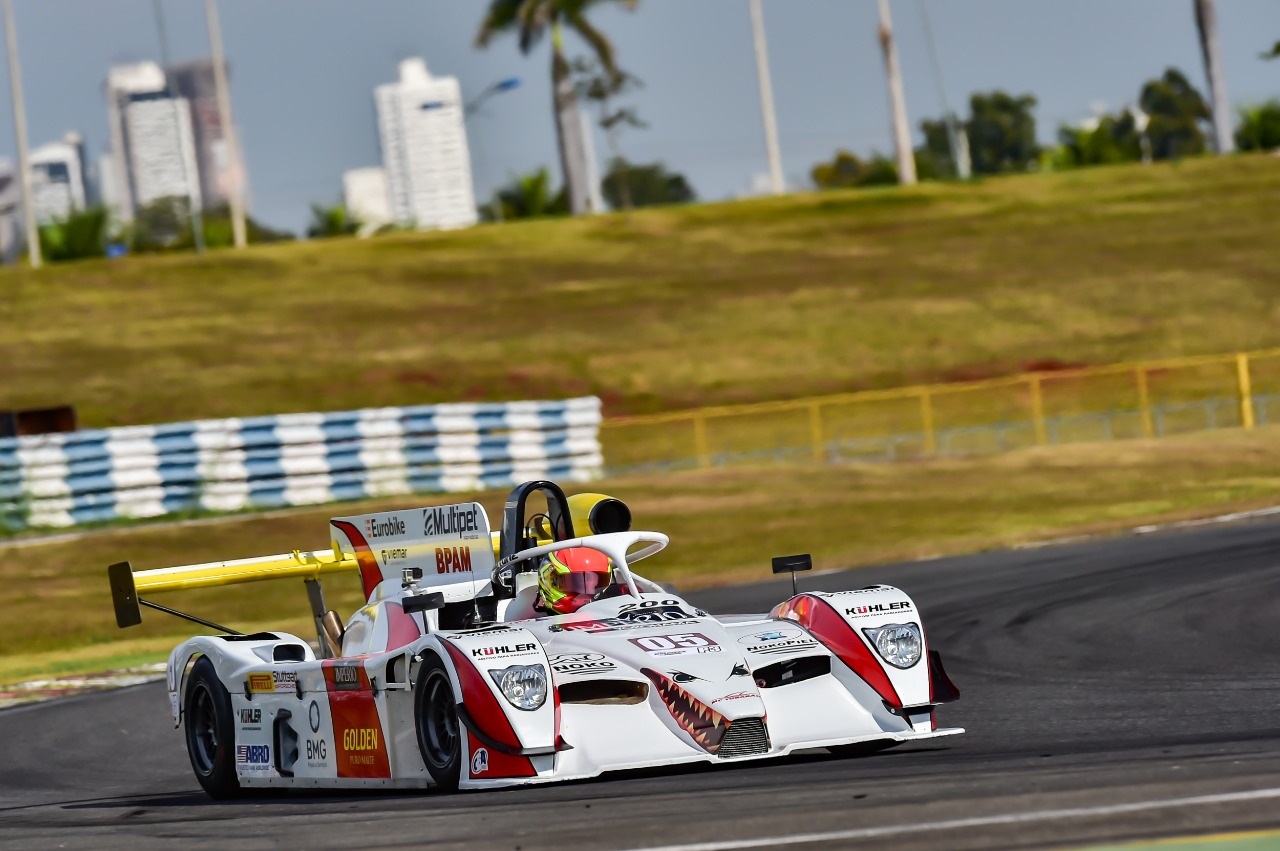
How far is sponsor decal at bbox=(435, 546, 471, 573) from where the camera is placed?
34.0 feet

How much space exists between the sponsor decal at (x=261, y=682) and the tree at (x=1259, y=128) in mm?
65473

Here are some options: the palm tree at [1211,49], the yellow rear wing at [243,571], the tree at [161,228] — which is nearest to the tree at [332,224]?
the tree at [161,228]

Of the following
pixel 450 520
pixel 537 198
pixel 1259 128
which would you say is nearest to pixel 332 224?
pixel 537 198

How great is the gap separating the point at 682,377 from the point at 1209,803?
123ft

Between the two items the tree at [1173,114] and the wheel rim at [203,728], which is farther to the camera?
the tree at [1173,114]

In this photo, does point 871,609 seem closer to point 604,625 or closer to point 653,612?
point 653,612

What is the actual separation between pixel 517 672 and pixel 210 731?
329 centimetres

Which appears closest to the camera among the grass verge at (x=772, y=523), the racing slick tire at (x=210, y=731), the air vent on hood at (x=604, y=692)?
the air vent on hood at (x=604, y=692)

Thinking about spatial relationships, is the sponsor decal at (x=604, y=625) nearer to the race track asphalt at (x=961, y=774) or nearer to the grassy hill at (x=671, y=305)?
the race track asphalt at (x=961, y=774)

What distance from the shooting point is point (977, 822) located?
612cm

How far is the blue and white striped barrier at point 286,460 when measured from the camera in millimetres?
27625

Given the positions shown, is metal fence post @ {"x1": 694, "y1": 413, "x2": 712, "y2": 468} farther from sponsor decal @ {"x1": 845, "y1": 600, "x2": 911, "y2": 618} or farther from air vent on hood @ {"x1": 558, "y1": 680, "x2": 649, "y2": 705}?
air vent on hood @ {"x1": 558, "y1": 680, "x2": 649, "y2": 705}

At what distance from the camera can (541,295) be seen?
165 feet

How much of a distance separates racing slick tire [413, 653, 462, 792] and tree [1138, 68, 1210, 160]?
377 ft
